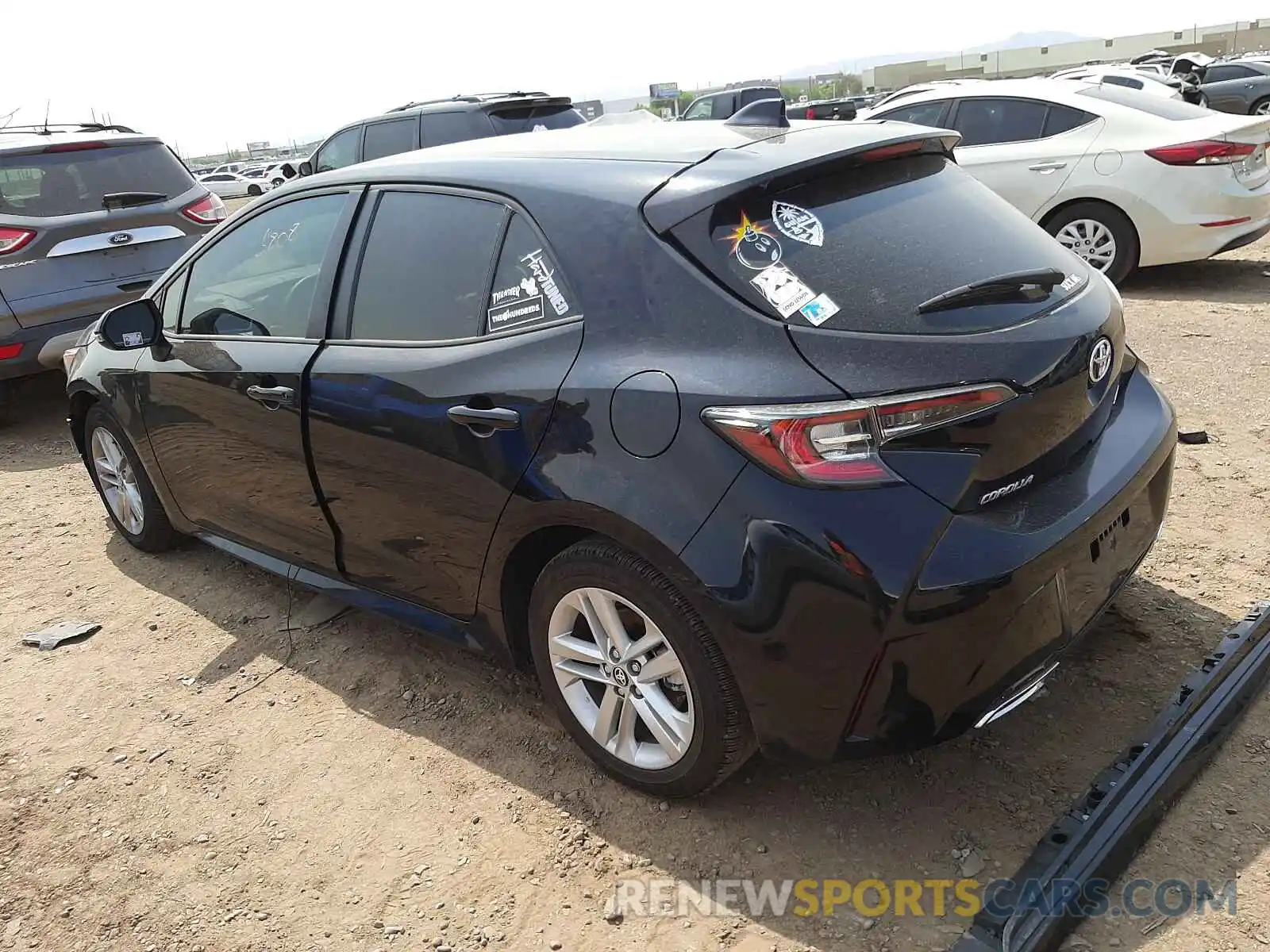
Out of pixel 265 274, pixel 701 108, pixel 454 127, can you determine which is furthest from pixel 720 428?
pixel 701 108

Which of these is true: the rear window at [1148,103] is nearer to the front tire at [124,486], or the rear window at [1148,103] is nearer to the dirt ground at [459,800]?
the dirt ground at [459,800]

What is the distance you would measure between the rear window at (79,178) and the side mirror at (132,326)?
342 cm

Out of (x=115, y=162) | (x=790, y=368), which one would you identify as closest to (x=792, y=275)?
(x=790, y=368)

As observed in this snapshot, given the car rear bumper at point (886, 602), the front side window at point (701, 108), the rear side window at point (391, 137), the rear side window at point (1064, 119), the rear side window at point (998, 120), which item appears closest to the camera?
the car rear bumper at point (886, 602)

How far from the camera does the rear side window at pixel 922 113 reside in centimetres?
845

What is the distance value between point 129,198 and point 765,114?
5539 millimetres

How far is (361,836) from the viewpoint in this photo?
2773 millimetres

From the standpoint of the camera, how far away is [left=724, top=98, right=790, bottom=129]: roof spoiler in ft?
10.0

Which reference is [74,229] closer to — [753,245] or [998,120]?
[753,245]

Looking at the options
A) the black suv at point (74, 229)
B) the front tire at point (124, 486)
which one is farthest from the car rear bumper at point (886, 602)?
the black suv at point (74, 229)

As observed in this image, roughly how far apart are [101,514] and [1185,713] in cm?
517

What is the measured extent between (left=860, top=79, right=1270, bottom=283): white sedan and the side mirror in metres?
5.57

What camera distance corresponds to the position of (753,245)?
2.41 meters

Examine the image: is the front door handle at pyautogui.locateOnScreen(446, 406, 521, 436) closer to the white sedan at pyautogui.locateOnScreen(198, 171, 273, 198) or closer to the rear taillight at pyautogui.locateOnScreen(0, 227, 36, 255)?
the rear taillight at pyautogui.locateOnScreen(0, 227, 36, 255)
